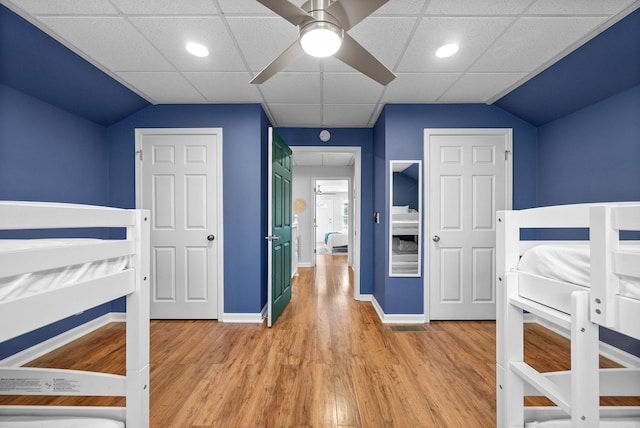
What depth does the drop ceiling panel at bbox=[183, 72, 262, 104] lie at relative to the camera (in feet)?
8.20

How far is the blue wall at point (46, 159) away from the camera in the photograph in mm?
2088

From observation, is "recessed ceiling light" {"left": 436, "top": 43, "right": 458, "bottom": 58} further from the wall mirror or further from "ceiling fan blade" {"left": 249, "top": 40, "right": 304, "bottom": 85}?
"ceiling fan blade" {"left": 249, "top": 40, "right": 304, "bottom": 85}

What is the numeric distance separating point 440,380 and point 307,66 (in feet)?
8.32

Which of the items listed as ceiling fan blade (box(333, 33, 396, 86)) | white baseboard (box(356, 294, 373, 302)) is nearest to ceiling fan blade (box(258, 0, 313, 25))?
ceiling fan blade (box(333, 33, 396, 86))

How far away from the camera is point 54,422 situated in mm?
1062

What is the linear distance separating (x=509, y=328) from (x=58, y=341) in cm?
331

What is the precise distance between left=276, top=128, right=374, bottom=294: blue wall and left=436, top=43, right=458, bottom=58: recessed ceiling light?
1.73m

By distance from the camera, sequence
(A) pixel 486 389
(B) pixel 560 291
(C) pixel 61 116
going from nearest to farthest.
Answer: (B) pixel 560 291 → (A) pixel 486 389 → (C) pixel 61 116

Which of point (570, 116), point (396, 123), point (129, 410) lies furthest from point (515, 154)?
point (129, 410)

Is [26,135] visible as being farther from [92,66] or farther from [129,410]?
[129,410]

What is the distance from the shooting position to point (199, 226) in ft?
10.1

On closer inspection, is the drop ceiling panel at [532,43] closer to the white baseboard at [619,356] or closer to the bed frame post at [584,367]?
the bed frame post at [584,367]

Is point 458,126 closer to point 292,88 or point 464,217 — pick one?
point 464,217

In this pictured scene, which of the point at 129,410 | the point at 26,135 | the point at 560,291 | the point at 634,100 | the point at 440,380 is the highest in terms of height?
the point at 634,100
